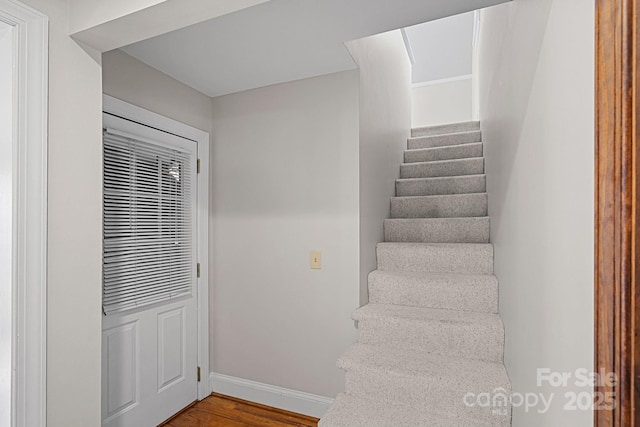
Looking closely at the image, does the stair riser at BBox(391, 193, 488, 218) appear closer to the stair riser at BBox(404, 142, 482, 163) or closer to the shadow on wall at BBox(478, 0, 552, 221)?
the stair riser at BBox(404, 142, 482, 163)

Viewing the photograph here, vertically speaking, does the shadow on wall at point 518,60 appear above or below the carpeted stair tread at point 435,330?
above

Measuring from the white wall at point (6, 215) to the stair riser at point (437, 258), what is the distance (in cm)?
205

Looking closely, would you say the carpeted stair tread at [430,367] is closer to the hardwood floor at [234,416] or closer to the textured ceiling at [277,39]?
the hardwood floor at [234,416]

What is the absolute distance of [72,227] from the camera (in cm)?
144

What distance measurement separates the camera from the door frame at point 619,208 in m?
0.43

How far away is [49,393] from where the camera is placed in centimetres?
134

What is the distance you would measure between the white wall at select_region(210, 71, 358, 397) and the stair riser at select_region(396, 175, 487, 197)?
115cm

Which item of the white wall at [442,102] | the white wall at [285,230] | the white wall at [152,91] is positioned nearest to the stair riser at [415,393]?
the white wall at [285,230]

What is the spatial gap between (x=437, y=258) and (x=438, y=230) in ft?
1.20

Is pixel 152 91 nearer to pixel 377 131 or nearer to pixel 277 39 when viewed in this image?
pixel 277 39

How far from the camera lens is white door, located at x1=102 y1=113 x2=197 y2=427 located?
6.72 feet

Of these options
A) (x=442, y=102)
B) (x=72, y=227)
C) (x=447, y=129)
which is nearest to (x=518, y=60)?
(x=72, y=227)

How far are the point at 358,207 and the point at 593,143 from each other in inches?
69.3

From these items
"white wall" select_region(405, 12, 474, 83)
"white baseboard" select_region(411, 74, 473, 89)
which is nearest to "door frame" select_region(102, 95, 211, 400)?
"white wall" select_region(405, 12, 474, 83)
